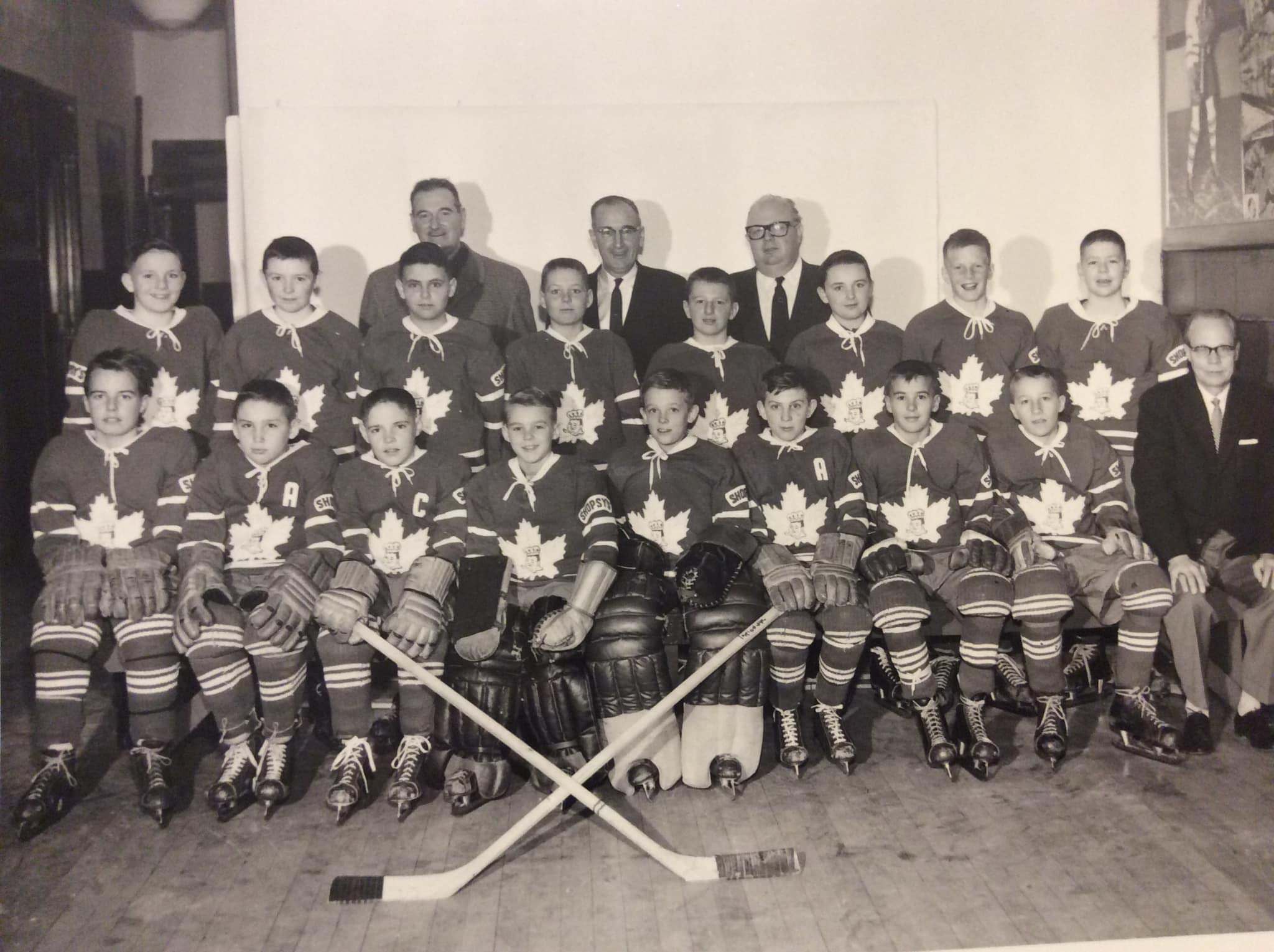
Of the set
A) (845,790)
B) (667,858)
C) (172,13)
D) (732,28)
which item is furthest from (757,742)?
(172,13)

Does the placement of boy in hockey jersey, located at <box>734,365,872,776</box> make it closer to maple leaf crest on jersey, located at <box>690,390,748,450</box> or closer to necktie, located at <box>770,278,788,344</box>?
maple leaf crest on jersey, located at <box>690,390,748,450</box>

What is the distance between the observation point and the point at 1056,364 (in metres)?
3.55

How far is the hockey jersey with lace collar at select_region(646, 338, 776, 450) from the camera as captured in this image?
3453 mm

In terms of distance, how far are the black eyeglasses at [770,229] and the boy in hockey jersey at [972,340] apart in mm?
503

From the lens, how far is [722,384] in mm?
3453

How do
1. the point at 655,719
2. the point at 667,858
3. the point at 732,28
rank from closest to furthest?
the point at 667,858 < the point at 655,719 < the point at 732,28

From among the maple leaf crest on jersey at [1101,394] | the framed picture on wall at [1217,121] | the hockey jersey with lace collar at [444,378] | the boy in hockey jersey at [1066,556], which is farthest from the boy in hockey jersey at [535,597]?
the framed picture on wall at [1217,121]

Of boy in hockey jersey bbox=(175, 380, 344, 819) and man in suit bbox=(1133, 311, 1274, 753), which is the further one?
man in suit bbox=(1133, 311, 1274, 753)

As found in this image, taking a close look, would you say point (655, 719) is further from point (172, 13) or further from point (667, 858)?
point (172, 13)

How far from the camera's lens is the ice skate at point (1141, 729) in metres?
2.98

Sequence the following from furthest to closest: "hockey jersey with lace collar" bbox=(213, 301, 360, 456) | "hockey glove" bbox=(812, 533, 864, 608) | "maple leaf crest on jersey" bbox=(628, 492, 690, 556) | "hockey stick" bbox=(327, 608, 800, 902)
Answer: "hockey jersey with lace collar" bbox=(213, 301, 360, 456), "maple leaf crest on jersey" bbox=(628, 492, 690, 556), "hockey glove" bbox=(812, 533, 864, 608), "hockey stick" bbox=(327, 608, 800, 902)

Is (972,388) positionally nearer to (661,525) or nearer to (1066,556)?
(1066,556)

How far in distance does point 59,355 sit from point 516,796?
1837 mm

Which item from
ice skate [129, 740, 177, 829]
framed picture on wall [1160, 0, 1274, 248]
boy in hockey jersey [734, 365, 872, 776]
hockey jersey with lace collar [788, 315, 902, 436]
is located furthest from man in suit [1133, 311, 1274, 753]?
ice skate [129, 740, 177, 829]
